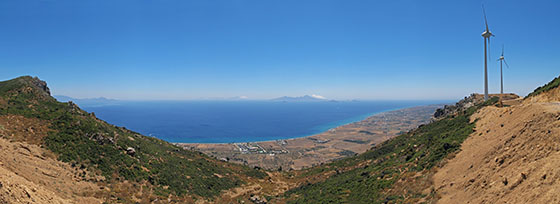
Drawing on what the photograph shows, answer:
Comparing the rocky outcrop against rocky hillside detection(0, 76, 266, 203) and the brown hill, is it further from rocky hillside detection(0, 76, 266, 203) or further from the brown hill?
the brown hill

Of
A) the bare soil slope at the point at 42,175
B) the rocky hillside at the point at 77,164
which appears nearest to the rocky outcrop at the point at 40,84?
the rocky hillside at the point at 77,164

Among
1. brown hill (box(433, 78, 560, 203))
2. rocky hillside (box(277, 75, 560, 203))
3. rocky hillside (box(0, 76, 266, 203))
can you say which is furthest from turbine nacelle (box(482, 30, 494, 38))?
rocky hillside (box(0, 76, 266, 203))

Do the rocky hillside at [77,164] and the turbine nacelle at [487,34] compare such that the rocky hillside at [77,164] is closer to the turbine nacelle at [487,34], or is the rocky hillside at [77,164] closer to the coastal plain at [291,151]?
the turbine nacelle at [487,34]

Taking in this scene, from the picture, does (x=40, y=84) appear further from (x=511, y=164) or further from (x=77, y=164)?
(x=511, y=164)

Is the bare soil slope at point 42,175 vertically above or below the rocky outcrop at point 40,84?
below

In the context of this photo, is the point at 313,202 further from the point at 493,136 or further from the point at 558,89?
the point at 558,89

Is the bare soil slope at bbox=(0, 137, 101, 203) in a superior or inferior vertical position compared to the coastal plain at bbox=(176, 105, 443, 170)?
superior

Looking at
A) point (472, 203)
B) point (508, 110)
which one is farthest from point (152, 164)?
point (508, 110)
